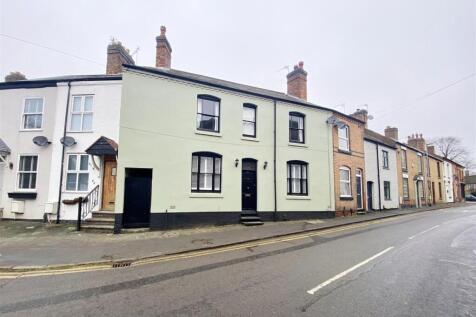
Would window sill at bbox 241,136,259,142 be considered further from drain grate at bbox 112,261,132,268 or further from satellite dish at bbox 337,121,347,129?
drain grate at bbox 112,261,132,268

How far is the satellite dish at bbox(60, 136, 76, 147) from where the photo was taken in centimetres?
1360

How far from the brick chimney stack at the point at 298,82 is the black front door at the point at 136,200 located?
43.8 feet

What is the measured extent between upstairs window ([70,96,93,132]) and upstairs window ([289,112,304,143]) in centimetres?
1185

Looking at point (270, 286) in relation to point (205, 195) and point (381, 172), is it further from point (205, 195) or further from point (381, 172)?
point (381, 172)

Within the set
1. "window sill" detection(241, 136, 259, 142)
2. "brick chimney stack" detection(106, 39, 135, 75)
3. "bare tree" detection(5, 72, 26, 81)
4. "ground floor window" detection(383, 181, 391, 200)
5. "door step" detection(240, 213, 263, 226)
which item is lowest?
"door step" detection(240, 213, 263, 226)

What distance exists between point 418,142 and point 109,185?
36.2m

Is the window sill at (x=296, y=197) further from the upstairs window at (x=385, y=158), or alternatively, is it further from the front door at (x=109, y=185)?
the upstairs window at (x=385, y=158)

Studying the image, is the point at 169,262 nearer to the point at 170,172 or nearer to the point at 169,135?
the point at 170,172

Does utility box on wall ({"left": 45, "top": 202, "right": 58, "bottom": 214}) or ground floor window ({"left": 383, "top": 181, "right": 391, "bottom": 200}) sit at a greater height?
ground floor window ({"left": 383, "top": 181, "right": 391, "bottom": 200})

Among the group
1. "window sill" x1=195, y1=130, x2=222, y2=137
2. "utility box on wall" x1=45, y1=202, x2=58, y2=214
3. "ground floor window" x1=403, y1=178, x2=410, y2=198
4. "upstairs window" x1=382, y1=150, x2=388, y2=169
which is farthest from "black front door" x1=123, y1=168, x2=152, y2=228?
"ground floor window" x1=403, y1=178, x2=410, y2=198

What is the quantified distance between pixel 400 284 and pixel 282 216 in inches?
383

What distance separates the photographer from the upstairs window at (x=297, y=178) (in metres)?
15.8

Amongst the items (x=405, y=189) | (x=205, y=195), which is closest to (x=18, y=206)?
(x=205, y=195)

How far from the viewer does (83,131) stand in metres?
13.9
